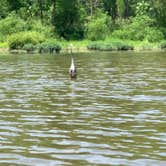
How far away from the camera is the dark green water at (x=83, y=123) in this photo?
12297mm

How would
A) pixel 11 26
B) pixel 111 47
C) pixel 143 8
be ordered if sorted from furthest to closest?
pixel 143 8
pixel 11 26
pixel 111 47

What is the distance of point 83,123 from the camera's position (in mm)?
16828

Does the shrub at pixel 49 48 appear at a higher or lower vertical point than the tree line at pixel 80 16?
lower

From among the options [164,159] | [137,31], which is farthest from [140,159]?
[137,31]

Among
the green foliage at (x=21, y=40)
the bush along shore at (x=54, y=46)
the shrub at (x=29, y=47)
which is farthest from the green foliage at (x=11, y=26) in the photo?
the shrub at (x=29, y=47)

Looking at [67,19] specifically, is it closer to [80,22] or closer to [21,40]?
[80,22]

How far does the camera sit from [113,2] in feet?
389

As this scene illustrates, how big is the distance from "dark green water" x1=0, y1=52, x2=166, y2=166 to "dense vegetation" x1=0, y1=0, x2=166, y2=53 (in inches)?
2389

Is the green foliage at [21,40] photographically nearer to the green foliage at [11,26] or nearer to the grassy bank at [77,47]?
the grassy bank at [77,47]

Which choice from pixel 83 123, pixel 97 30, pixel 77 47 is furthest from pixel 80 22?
pixel 83 123

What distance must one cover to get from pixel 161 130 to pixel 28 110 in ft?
21.6

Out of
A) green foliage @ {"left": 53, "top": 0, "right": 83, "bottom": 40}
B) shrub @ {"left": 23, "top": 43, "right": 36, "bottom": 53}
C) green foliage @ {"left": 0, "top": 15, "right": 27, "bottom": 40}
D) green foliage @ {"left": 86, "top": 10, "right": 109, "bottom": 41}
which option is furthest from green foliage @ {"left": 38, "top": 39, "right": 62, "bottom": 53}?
green foliage @ {"left": 53, "top": 0, "right": 83, "bottom": 40}

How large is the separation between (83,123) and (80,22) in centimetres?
9108

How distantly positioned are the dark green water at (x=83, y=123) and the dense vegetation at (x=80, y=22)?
2389 inches
